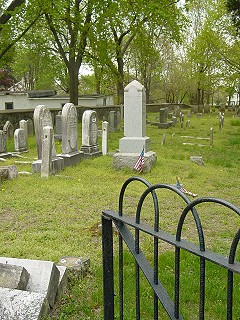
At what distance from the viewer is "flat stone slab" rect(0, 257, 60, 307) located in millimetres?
3102

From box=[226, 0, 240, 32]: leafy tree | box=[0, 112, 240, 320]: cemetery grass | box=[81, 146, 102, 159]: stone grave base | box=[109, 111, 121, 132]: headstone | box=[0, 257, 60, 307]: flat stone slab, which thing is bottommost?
box=[0, 112, 240, 320]: cemetery grass

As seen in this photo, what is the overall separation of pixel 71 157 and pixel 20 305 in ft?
26.7

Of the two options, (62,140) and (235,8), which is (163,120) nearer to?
(235,8)

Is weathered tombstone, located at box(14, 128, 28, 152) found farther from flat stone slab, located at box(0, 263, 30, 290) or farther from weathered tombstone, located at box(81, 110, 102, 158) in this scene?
flat stone slab, located at box(0, 263, 30, 290)

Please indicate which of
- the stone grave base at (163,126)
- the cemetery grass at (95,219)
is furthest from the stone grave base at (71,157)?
the stone grave base at (163,126)

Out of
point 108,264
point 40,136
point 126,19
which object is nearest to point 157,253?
point 108,264

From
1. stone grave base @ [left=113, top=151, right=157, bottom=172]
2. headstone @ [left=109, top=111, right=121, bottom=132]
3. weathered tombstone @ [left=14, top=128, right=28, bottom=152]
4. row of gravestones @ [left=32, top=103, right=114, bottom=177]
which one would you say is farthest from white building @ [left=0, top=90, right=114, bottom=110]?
stone grave base @ [left=113, top=151, right=157, bottom=172]

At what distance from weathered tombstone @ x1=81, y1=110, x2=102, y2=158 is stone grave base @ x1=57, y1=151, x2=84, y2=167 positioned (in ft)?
1.87

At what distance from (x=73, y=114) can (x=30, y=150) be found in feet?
11.7

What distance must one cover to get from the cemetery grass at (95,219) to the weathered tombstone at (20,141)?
1987 millimetres

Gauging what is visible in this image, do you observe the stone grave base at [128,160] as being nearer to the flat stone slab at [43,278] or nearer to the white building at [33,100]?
the flat stone slab at [43,278]

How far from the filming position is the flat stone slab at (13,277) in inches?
115

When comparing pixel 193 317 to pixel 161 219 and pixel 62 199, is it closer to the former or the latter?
pixel 161 219

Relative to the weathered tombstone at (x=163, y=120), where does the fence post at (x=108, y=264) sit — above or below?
below
